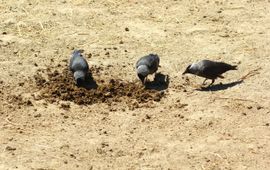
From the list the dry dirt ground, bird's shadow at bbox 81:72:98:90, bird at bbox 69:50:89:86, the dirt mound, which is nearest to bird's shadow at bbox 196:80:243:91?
the dry dirt ground

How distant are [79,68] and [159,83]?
4.29 ft

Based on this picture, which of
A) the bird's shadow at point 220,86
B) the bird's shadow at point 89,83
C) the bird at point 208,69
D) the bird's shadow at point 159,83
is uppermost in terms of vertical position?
the bird at point 208,69

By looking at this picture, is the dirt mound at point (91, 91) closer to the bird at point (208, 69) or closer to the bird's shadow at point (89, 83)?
the bird's shadow at point (89, 83)

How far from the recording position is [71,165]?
8039mm

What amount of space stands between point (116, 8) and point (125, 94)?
3.27 m

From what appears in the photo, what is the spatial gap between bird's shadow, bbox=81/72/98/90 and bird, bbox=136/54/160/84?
2.38ft

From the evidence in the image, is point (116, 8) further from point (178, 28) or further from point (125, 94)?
point (125, 94)

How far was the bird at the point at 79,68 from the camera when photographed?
32.0ft

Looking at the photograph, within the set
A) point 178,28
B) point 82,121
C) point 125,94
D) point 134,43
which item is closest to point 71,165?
point 82,121

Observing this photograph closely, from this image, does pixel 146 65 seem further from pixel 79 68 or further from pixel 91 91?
pixel 79 68

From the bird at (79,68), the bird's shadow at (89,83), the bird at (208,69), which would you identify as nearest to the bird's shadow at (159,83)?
the bird at (208,69)

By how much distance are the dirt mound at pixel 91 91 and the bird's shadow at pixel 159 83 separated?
0.13 meters

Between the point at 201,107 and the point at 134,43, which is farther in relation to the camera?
the point at 134,43

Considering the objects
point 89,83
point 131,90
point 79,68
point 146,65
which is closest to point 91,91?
point 89,83
